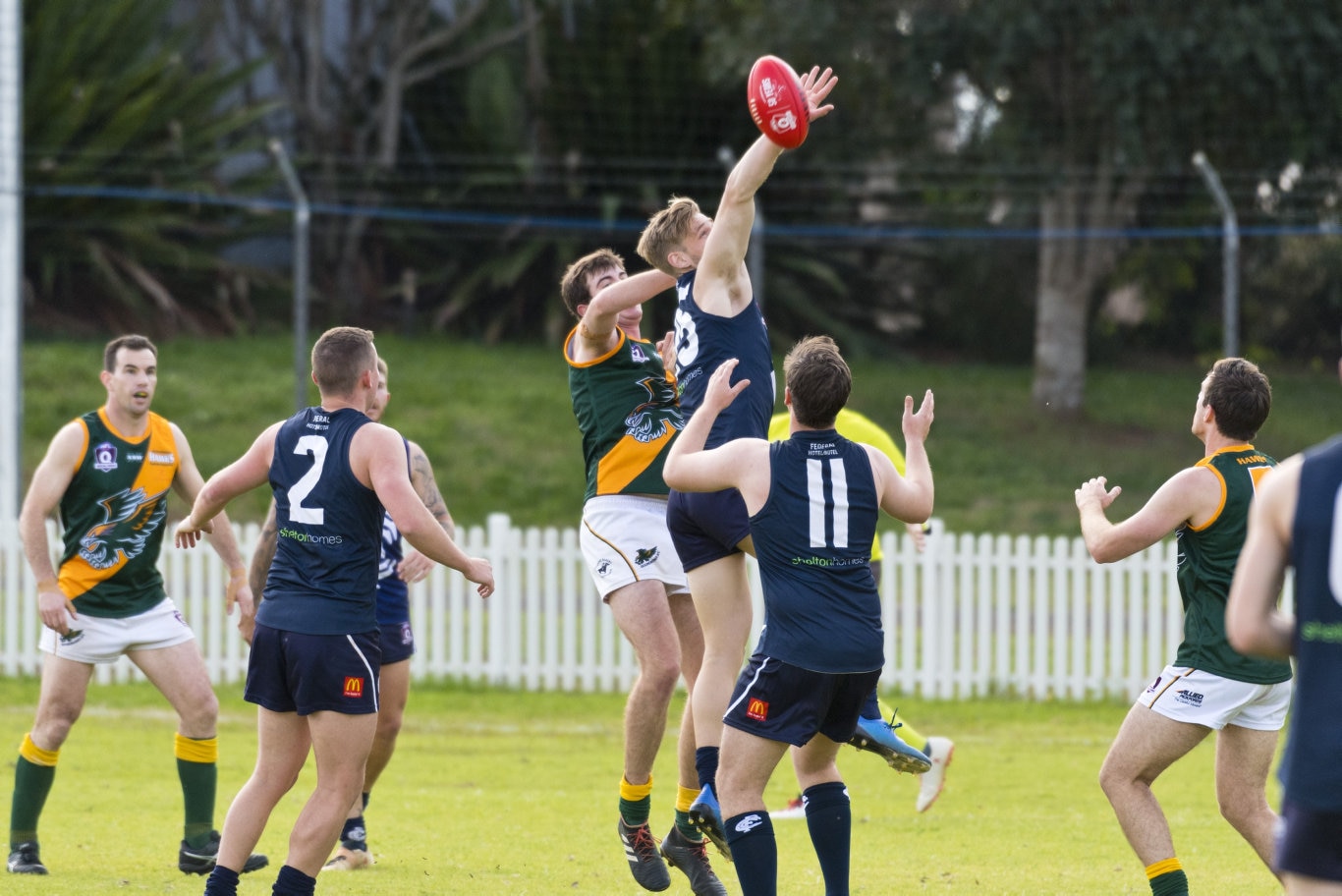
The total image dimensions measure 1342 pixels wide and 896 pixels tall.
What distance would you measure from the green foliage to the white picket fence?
8.12 meters

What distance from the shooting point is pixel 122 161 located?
68.5 ft

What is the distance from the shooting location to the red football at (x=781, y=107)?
5.54 meters

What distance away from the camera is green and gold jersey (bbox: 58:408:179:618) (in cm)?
691

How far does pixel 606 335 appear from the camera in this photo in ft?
20.6

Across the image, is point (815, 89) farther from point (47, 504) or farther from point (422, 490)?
point (47, 504)

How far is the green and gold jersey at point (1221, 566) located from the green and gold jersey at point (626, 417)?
210cm

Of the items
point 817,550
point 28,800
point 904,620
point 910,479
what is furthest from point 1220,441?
point 904,620

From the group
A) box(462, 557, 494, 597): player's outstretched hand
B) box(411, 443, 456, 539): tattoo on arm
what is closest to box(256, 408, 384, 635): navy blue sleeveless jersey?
box(462, 557, 494, 597): player's outstretched hand

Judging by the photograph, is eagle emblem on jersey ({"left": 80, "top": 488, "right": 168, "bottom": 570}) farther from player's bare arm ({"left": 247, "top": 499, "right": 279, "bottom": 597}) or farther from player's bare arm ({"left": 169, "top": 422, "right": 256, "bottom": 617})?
player's bare arm ({"left": 247, "top": 499, "right": 279, "bottom": 597})

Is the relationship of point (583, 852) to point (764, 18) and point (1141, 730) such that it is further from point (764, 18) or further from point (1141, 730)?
point (764, 18)

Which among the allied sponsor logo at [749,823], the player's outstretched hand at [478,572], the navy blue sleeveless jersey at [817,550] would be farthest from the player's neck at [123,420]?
the allied sponsor logo at [749,823]

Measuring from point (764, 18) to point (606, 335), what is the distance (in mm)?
16225

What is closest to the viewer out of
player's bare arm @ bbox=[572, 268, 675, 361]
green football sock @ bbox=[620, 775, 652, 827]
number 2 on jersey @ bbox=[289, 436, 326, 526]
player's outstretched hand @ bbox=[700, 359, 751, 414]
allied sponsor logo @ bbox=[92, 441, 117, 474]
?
player's outstretched hand @ bbox=[700, 359, 751, 414]

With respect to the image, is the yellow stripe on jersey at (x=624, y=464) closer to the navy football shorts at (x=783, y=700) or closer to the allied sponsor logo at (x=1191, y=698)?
the navy football shorts at (x=783, y=700)
